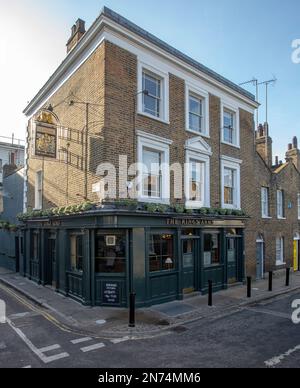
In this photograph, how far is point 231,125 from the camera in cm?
1606

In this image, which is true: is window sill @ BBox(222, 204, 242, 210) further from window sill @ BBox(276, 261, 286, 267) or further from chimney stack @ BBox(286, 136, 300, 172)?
chimney stack @ BBox(286, 136, 300, 172)

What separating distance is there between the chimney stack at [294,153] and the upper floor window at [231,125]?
9374 mm

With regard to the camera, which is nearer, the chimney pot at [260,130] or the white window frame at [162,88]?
the white window frame at [162,88]

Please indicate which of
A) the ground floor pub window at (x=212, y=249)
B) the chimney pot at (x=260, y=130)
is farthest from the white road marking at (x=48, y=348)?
the chimney pot at (x=260, y=130)

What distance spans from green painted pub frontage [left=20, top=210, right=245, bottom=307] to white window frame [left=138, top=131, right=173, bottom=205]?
2.65 feet

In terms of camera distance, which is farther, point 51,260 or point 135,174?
point 51,260

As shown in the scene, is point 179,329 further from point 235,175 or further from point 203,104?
point 203,104

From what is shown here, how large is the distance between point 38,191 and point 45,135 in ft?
18.1

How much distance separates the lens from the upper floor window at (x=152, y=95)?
12008mm

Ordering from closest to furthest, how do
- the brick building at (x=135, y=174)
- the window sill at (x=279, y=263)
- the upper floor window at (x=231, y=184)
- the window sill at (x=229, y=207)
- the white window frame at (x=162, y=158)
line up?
the brick building at (x=135, y=174), the white window frame at (x=162, y=158), the window sill at (x=229, y=207), the upper floor window at (x=231, y=184), the window sill at (x=279, y=263)

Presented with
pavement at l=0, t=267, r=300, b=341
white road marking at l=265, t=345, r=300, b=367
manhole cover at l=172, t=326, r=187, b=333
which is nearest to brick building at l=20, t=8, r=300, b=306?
pavement at l=0, t=267, r=300, b=341

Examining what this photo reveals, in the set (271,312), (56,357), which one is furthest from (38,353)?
(271,312)

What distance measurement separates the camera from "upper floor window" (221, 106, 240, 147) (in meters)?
15.7

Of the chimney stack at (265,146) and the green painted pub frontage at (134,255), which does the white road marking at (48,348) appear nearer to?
the green painted pub frontage at (134,255)
